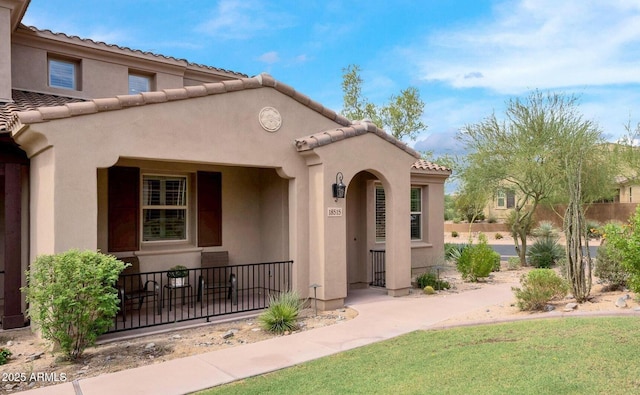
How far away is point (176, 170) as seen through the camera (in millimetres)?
10500

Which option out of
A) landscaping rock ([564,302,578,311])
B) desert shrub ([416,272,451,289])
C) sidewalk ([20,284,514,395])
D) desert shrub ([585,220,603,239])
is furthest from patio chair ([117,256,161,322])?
desert shrub ([585,220,603,239])

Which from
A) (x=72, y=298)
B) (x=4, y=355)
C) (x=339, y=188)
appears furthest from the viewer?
(x=339, y=188)

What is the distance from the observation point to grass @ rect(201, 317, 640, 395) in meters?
4.70

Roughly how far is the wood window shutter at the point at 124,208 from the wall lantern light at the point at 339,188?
445cm

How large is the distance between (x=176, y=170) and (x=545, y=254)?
1386 centimetres

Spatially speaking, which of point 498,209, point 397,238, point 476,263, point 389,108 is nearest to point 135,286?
point 397,238

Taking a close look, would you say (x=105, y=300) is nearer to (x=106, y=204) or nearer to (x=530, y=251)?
(x=106, y=204)

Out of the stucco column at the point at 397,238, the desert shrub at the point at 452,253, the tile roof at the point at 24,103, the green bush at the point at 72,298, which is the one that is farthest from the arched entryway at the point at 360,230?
the tile roof at the point at 24,103

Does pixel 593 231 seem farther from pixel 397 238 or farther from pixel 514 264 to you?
pixel 514 264

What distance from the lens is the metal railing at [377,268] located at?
12627mm

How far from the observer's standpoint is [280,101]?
9.90 m

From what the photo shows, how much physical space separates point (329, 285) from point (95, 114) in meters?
5.76

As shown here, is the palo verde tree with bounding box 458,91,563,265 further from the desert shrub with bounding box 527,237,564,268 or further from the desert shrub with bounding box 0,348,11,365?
the desert shrub with bounding box 0,348,11,365

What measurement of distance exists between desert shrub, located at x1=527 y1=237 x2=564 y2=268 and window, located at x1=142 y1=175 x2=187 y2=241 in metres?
13.2
